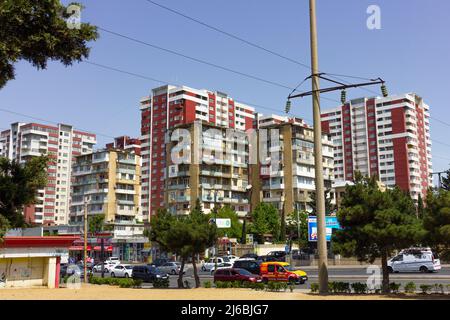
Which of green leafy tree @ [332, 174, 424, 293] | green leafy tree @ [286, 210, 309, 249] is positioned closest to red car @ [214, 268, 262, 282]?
green leafy tree @ [332, 174, 424, 293]

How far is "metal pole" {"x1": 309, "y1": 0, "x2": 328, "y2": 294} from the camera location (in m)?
20.8

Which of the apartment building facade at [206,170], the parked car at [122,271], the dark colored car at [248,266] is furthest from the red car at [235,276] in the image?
the apartment building facade at [206,170]

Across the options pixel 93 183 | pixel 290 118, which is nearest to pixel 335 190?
pixel 290 118

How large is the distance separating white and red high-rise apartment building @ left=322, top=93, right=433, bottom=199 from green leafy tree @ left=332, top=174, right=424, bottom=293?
111 meters

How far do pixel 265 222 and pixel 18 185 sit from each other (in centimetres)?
7592

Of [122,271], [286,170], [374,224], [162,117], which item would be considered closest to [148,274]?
[122,271]

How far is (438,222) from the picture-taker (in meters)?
20.4

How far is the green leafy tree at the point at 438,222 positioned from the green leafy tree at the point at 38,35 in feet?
49.6

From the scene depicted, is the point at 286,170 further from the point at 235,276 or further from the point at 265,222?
the point at 235,276

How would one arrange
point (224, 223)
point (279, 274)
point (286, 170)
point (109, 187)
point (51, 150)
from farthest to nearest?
point (51, 150), point (109, 187), point (286, 170), point (224, 223), point (279, 274)

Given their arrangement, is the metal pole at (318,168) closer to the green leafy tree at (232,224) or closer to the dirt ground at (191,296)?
the dirt ground at (191,296)
